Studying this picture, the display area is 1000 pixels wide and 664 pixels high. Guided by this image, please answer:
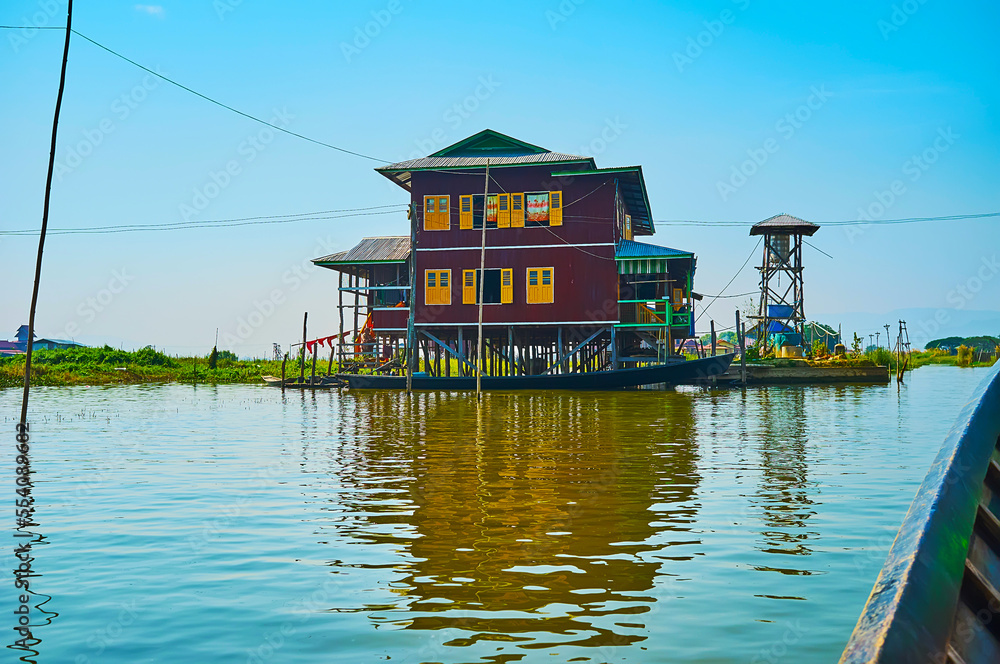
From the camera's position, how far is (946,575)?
6.74 ft

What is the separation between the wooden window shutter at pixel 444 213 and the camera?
1399 inches

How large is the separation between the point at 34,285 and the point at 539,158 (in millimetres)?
21115

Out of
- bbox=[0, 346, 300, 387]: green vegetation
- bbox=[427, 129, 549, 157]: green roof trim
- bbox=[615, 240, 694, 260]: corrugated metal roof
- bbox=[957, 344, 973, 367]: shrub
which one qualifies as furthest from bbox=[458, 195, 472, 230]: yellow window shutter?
bbox=[957, 344, 973, 367]: shrub

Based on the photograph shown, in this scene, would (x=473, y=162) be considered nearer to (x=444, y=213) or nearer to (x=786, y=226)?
(x=444, y=213)

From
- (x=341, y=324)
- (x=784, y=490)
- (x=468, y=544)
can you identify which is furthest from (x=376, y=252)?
(x=468, y=544)

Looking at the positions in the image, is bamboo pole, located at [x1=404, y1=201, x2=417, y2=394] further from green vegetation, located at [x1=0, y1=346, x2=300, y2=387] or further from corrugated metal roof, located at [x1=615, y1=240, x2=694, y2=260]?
green vegetation, located at [x1=0, y1=346, x2=300, y2=387]

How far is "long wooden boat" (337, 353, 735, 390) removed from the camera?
3231 cm

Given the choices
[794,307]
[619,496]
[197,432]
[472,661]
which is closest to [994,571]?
[472,661]

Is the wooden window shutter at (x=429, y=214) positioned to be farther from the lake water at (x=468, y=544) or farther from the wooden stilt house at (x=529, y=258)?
the lake water at (x=468, y=544)

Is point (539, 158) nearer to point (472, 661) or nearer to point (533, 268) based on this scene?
point (533, 268)

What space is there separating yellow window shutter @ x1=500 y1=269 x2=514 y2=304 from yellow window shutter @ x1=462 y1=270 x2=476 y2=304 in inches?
48.7

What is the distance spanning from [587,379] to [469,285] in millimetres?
6579

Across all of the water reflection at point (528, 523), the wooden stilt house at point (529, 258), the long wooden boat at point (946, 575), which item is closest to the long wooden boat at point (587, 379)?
the wooden stilt house at point (529, 258)

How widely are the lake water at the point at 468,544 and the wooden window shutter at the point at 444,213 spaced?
769 inches
